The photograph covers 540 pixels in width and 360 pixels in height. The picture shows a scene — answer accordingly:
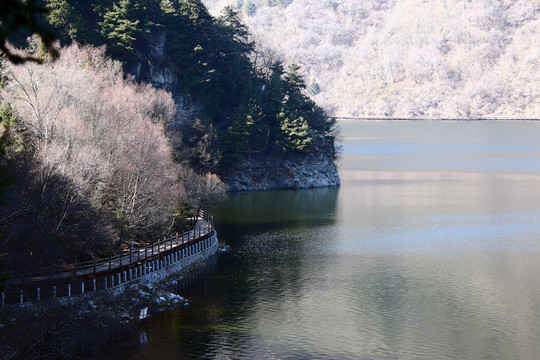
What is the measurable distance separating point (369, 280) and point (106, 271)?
18.9 m

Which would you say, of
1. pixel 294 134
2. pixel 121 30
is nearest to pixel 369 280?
pixel 294 134

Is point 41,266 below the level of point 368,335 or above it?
above

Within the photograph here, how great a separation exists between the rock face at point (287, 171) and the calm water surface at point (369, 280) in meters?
5.32

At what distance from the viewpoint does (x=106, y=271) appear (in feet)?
128

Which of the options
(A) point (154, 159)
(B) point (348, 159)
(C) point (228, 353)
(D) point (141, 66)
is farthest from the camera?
(B) point (348, 159)

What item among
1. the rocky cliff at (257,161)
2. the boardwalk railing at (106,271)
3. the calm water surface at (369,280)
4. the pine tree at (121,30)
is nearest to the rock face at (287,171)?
the rocky cliff at (257,161)

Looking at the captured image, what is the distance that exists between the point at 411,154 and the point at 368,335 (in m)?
112

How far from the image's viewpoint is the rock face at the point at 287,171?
9400cm

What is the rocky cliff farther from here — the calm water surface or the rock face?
the calm water surface

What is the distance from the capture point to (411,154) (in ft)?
466

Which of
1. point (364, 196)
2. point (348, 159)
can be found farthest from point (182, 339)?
point (348, 159)

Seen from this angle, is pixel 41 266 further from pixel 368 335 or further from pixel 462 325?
pixel 462 325

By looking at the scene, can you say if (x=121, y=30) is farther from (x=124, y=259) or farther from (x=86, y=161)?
(x=124, y=259)

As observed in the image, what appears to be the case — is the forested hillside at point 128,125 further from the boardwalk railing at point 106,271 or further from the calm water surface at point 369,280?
the calm water surface at point 369,280
